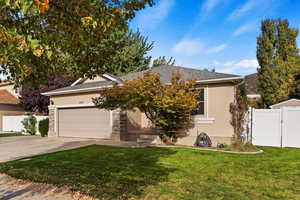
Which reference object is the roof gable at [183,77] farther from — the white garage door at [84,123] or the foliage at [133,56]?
the foliage at [133,56]

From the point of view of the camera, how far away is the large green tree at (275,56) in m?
20.2

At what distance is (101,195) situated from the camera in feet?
14.9

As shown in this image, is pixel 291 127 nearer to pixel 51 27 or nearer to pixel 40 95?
pixel 51 27

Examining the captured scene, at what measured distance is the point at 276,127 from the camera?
10.7m

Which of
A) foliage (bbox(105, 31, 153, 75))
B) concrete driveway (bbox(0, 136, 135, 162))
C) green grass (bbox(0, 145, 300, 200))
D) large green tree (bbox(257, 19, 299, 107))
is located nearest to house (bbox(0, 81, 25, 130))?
foliage (bbox(105, 31, 153, 75))

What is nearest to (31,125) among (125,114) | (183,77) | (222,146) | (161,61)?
(125,114)

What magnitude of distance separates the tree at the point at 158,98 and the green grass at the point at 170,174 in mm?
2206

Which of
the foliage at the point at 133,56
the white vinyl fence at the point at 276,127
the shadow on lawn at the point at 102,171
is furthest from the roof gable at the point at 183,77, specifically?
the foliage at the point at 133,56

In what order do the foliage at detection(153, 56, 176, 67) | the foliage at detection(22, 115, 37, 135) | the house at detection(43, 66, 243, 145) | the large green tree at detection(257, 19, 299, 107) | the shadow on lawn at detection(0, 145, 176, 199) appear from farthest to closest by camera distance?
the foliage at detection(153, 56, 176, 67), the large green tree at detection(257, 19, 299, 107), the foliage at detection(22, 115, 37, 135), the house at detection(43, 66, 243, 145), the shadow on lawn at detection(0, 145, 176, 199)

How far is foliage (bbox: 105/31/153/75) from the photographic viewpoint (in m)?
26.6

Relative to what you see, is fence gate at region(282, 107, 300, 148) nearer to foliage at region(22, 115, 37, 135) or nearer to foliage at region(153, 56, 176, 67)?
foliage at region(22, 115, 37, 135)

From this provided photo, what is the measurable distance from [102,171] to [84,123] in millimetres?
9247

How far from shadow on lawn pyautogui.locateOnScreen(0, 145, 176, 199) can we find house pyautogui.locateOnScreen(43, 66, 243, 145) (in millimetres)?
3094

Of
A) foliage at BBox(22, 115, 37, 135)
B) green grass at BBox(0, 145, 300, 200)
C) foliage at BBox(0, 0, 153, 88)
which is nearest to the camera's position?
foliage at BBox(0, 0, 153, 88)
